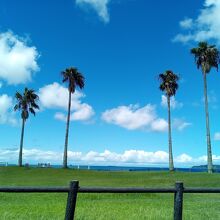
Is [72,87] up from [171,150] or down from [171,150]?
up

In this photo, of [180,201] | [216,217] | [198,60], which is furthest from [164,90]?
[180,201]

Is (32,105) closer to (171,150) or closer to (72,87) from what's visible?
(72,87)

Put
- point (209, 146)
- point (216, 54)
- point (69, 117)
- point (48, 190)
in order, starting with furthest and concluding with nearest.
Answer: point (69, 117) < point (216, 54) < point (209, 146) < point (48, 190)

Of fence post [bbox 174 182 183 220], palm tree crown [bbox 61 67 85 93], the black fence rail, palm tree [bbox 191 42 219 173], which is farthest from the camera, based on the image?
palm tree crown [bbox 61 67 85 93]

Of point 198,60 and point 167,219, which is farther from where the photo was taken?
point 198,60

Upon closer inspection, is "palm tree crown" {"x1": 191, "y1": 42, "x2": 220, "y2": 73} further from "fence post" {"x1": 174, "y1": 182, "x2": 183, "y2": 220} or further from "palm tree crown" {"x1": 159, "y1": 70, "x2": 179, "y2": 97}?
"fence post" {"x1": 174, "y1": 182, "x2": 183, "y2": 220}

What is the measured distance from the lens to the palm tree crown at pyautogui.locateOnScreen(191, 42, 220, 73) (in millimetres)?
62094

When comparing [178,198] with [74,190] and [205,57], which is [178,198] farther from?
[205,57]

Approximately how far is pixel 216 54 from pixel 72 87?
24.8m

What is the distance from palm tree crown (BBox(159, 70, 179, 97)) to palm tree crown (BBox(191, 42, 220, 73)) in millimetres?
8965

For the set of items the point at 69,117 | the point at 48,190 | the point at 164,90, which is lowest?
the point at 48,190

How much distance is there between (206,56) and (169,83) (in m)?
10.4

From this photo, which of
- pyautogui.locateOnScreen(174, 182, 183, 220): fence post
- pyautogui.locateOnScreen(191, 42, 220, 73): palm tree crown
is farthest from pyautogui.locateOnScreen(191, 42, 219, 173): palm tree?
pyautogui.locateOnScreen(174, 182, 183, 220): fence post

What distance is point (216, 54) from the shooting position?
6284 cm
